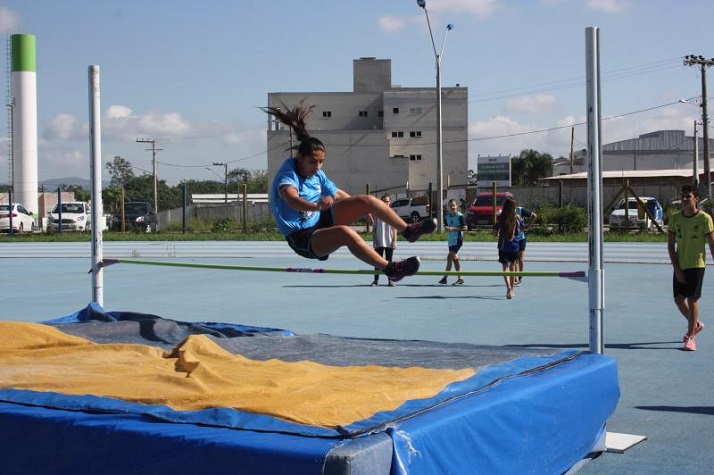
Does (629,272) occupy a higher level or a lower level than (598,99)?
lower

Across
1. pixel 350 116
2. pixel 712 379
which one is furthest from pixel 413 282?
pixel 350 116

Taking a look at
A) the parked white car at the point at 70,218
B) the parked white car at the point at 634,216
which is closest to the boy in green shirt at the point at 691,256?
the parked white car at the point at 634,216

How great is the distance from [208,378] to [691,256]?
566cm

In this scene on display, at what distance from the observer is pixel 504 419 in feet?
13.3

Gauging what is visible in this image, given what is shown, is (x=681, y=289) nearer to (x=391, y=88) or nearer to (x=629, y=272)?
(x=629, y=272)

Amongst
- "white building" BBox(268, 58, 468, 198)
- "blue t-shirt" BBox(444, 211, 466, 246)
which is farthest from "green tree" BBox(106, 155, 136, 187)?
"blue t-shirt" BBox(444, 211, 466, 246)

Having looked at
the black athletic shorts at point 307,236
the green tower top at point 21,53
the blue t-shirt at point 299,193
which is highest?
the green tower top at point 21,53

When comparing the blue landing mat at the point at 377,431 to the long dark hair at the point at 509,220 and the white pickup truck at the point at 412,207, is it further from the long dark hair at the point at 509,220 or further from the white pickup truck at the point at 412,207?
the white pickup truck at the point at 412,207

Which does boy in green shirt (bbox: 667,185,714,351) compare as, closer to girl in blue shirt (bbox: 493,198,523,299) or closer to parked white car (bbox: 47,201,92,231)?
girl in blue shirt (bbox: 493,198,523,299)

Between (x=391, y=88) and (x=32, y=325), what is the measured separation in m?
58.3

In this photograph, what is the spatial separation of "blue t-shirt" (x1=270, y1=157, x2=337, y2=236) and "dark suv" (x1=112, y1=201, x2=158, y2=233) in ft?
87.6

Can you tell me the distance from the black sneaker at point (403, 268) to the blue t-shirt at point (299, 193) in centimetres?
69

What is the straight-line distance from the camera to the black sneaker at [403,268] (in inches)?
223

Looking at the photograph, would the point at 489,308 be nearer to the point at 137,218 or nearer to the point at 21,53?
the point at 137,218
